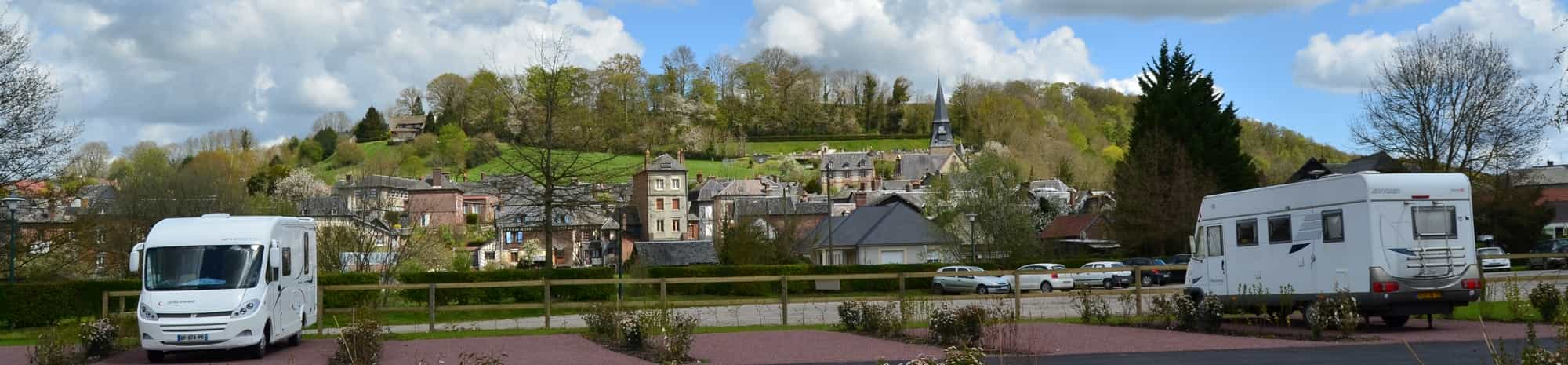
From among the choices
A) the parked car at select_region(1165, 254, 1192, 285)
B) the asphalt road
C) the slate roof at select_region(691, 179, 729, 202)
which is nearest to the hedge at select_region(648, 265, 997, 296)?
the parked car at select_region(1165, 254, 1192, 285)

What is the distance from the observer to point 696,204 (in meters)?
118

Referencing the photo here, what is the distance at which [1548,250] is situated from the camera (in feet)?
164

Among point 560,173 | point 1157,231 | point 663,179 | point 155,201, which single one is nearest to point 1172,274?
point 1157,231

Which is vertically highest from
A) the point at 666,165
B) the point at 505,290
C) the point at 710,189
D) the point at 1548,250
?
the point at 666,165

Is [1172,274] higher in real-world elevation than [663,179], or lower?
lower

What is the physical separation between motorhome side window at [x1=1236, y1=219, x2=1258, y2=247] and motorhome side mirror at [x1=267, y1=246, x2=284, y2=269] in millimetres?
14598

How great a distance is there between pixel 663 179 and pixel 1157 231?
63148mm

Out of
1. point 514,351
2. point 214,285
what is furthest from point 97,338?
point 514,351

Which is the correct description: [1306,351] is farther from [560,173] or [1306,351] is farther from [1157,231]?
[1157,231]

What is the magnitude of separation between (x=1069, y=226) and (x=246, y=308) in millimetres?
61588

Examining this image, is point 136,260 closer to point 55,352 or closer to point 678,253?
point 55,352

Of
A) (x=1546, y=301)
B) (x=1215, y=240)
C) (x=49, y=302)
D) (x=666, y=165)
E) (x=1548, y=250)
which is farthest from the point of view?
(x=666, y=165)

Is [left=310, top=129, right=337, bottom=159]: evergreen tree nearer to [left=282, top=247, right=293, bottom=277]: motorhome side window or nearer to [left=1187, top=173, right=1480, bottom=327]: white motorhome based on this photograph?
[left=282, top=247, right=293, bottom=277]: motorhome side window

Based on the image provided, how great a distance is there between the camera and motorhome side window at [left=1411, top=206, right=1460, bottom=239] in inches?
650
